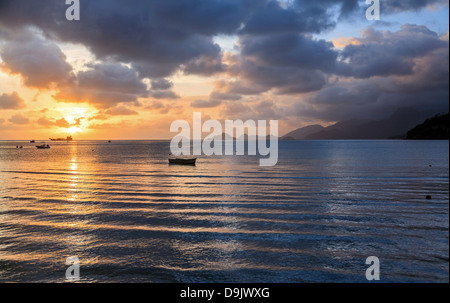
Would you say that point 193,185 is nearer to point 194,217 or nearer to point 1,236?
point 194,217

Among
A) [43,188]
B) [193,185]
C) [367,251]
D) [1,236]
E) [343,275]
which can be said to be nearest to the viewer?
[343,275]

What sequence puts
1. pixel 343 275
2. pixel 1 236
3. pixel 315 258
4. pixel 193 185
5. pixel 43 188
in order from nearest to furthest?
1. pixel 343 275
2. pixel 315 258
3. pixel 1 236
4. pixel 43 188
5. pixel 193 185

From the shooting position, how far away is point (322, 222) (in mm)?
23344

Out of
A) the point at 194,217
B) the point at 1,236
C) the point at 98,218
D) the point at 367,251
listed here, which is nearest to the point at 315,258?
the point at 367,251

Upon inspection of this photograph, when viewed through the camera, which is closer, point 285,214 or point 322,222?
point 322,222

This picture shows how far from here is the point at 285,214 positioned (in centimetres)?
2566
